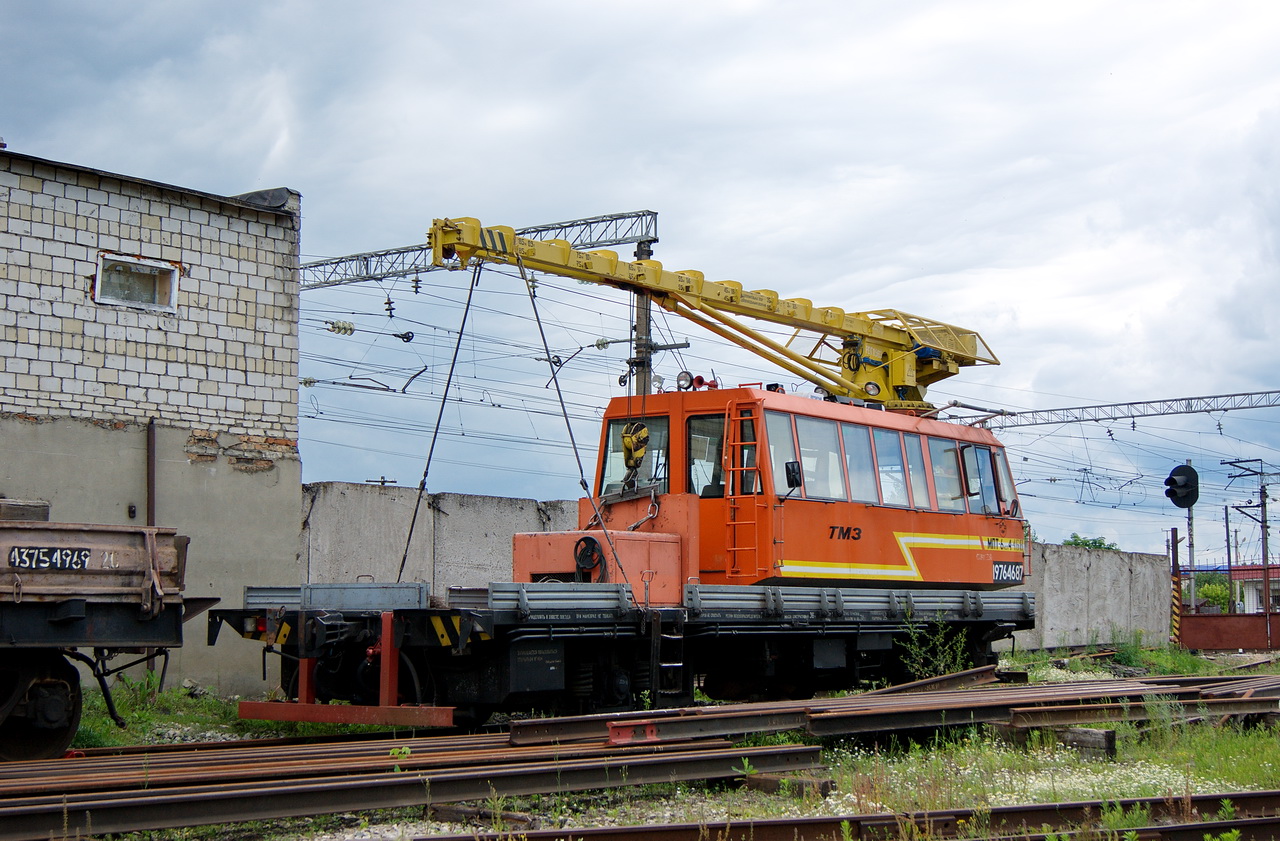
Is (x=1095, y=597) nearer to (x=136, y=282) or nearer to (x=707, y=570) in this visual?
(x=707, y=570)

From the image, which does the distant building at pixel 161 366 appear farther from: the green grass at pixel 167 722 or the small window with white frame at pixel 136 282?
the green grass at pixel 167 722

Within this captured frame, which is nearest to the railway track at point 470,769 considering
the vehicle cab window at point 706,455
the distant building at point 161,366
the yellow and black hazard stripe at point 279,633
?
the yellow and black hazard stripe at point 279,633

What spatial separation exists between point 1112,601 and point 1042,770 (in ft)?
63.7

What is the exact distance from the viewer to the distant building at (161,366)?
12641 mm

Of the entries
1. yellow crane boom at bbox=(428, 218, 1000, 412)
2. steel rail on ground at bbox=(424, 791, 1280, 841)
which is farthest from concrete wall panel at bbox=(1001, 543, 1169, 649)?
steel rail on ground at bbox=(424, 791, 1280, 841)

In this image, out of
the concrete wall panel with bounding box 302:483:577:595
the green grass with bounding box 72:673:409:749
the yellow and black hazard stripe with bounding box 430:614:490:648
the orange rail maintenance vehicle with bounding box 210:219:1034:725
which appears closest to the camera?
the yellow and black hazard stripe with bounding box 430:614:490:648

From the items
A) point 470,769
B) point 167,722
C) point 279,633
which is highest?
point 279,633

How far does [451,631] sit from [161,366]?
612cm

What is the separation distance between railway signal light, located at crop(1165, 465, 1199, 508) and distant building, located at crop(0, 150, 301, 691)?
16.0m

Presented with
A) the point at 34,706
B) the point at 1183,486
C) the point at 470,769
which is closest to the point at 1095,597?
the point at 1183,486

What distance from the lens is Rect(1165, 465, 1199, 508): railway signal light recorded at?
2209 centimetres

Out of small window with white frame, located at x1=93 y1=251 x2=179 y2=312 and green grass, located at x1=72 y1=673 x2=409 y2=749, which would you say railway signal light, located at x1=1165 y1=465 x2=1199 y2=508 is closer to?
green grass, located at x1=72 y1=673 x2=409 y2=749

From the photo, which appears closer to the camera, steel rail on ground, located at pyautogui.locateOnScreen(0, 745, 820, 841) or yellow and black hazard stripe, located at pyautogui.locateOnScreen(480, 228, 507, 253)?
steel rail on ground, located at pyautogui.locateOnScreen(0, 745, 820, 841)

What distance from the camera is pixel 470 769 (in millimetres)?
7035
